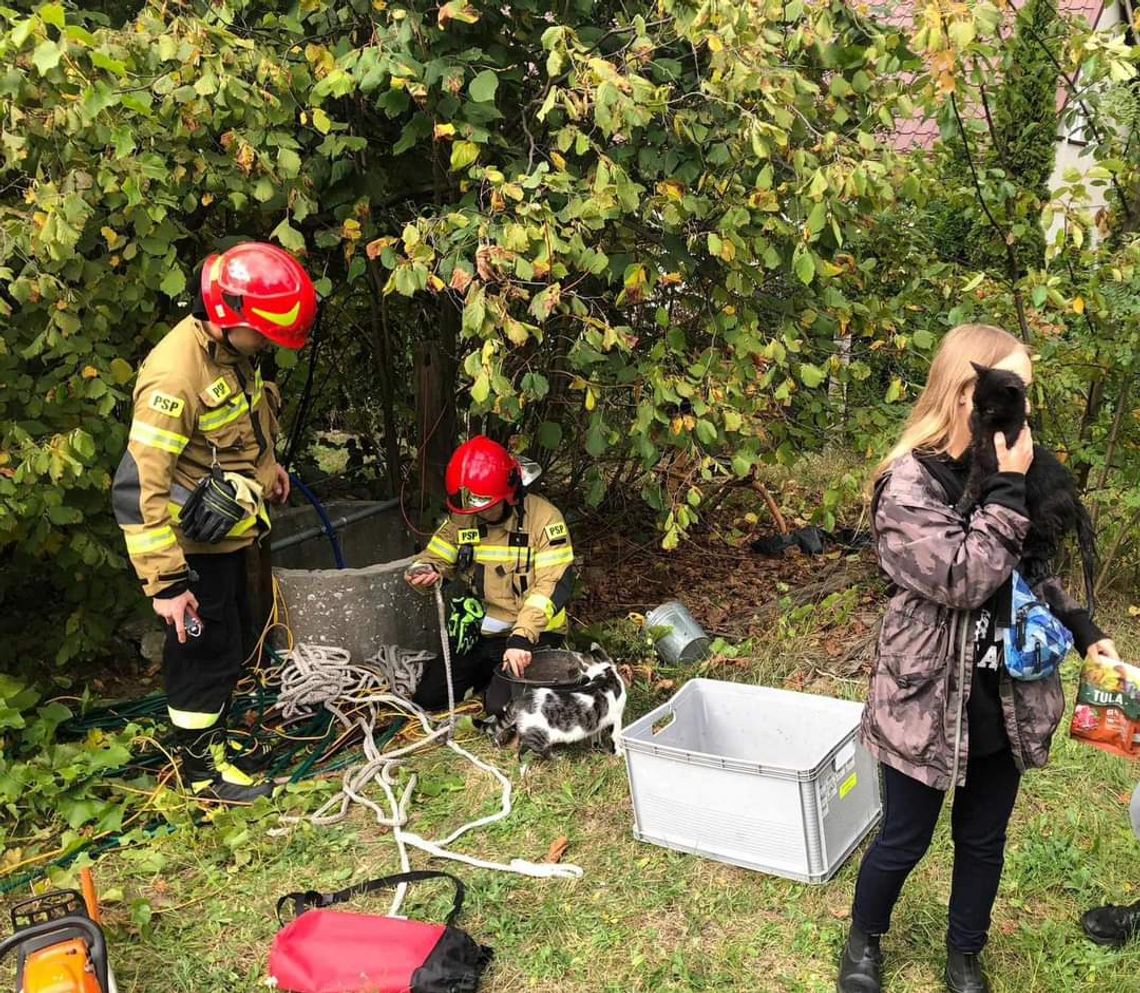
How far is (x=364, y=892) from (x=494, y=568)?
1.57 m

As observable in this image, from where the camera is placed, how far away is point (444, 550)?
4336mm

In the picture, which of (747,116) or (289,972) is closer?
(289,972)

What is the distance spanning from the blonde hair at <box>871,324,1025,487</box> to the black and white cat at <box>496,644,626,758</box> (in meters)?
1.82

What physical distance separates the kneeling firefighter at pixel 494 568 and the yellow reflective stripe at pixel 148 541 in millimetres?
1216

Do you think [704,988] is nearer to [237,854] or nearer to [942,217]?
[237,854]

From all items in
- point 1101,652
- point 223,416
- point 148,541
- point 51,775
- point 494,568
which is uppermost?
point 223,416

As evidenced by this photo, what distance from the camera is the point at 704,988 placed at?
2.71 metres

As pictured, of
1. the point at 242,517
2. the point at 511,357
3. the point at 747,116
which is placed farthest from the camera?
the point at 511,357

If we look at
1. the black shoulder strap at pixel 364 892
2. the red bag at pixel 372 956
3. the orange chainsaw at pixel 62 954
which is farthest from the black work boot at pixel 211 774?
the orange chainsaw at pixel 62 954

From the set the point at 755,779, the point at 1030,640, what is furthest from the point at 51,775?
the point at 1030,640

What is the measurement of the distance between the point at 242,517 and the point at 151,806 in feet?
3.71

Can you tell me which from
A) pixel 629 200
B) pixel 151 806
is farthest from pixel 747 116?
pixel 151 806

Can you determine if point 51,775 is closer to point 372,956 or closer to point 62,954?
point 62,954

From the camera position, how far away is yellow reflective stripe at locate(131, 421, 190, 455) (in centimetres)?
329
